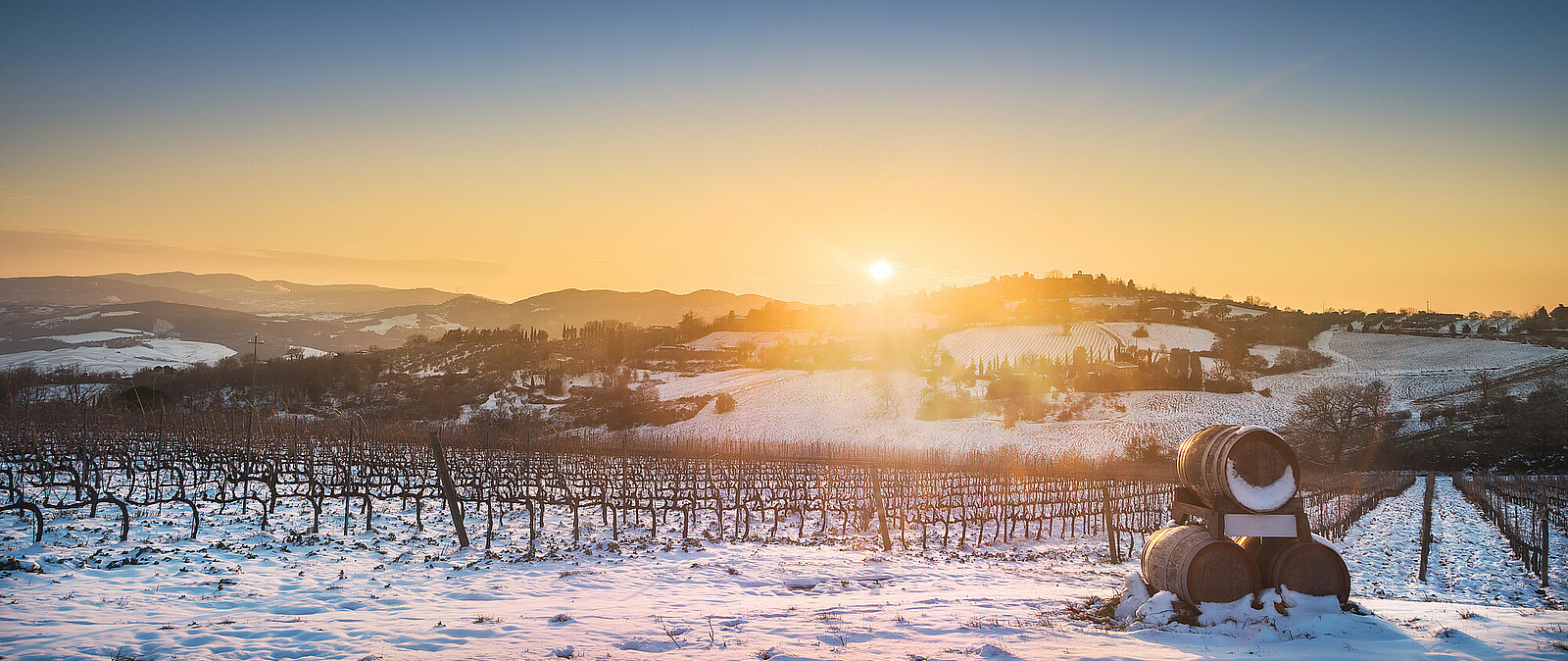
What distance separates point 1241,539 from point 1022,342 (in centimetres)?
10786

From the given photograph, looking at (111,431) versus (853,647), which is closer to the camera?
(853,647)

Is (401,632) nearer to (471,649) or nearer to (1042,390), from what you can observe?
(471,649)

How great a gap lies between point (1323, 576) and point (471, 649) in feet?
30.7

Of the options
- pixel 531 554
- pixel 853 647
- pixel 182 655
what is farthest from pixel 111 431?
pixel 853 647

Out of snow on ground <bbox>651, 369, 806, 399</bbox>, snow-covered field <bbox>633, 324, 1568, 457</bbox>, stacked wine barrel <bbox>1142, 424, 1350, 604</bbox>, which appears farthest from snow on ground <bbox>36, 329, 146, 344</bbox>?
stacked wine barrel <bbox>1142, 424, 1350, 604</bbox>

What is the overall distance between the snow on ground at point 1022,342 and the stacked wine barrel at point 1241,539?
90229 mm

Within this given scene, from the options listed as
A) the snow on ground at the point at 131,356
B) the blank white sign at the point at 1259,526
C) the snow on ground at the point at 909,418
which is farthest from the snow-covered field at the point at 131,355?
the blank white sign at the point at 1259,526

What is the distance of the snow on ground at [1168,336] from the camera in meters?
103

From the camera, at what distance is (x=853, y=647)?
759cm

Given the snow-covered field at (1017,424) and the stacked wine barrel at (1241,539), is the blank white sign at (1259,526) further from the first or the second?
the snow-covered field at (1017,424)

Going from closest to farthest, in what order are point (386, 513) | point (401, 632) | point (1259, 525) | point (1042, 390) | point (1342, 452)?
1. point (401, 632)
2. point (1259, 525)
3. point (386, 513)
4. point (1342, 452)
5. point (1042, 390)

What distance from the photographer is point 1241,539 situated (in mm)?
9070

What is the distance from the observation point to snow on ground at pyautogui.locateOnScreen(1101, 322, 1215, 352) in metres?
103

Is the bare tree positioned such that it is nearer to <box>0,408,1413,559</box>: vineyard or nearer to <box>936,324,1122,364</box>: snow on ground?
<box>0,408,1413,559</box>: vineyard
